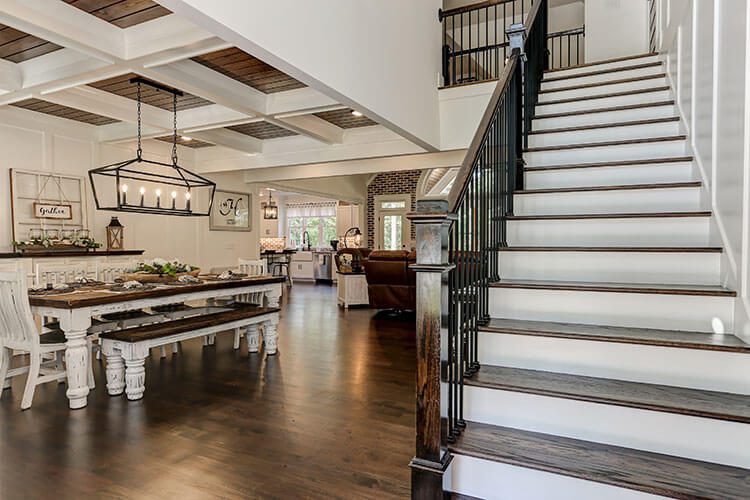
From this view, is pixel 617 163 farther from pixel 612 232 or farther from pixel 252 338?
pixel 252 338

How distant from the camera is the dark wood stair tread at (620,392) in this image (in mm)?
1618

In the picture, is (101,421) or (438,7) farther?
(438,7)

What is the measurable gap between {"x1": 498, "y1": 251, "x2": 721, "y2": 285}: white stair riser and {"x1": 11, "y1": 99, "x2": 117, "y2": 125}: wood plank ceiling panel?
512cm

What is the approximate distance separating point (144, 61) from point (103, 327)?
231 centimetres

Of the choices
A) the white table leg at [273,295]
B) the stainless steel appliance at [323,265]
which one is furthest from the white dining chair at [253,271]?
the stainless steel appliance at [323,265]

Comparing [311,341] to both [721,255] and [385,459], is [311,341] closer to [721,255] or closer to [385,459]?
[385,459]

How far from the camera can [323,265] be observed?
13.3m

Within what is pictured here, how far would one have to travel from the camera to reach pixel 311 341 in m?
5.19

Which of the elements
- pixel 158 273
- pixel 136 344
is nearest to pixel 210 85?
pixel 158 273

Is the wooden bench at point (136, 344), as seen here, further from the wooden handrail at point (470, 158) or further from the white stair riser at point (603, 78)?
the white stair riser at point (603, 78)

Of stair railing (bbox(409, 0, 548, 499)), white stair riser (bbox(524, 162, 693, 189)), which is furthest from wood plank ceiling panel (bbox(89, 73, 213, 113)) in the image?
white stair riser (bbox(524, 162, 693, 189))

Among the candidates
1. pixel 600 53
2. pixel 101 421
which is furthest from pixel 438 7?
pixel 101 421

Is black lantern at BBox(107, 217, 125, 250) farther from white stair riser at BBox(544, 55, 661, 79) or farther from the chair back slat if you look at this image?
white stair riser at BBox(544, 55, 661, 79)

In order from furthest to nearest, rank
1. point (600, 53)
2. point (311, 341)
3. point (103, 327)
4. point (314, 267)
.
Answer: point (314, 267)
point (600, 53)
point (311, 341)
point (103, 327)
